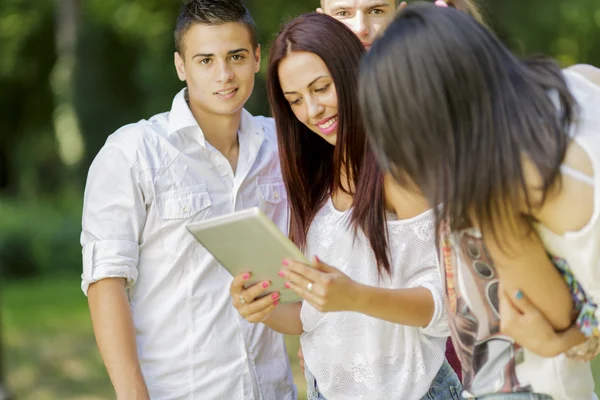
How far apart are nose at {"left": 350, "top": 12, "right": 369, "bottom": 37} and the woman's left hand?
1.36 meters

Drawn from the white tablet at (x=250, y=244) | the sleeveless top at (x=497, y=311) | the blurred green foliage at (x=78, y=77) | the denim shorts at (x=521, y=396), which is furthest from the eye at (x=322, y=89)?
the blurred green foliage at (x=78, y=77)

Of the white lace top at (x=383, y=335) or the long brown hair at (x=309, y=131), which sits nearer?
the white lace top at (x=383, y=335)

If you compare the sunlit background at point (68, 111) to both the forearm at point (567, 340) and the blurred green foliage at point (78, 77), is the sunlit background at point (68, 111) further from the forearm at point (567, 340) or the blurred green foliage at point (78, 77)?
the forearm at point (567, 340)

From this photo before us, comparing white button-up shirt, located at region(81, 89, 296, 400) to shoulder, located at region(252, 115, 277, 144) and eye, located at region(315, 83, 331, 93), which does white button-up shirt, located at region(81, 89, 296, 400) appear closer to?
shoulder, located at region(252, 115, 277, 144)

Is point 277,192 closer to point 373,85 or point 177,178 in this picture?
point 177,178

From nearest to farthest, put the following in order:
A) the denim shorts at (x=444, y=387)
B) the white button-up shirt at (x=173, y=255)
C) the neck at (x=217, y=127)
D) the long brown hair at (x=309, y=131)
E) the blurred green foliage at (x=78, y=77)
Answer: the denim shorts at (x=444, y=387) → the long brown hair at (x=309, y=131) → the white button-up shirt at (x=173, y=255) → the neck at (x=217, y=127) → the blurred green foliage at (x=78, y=77)

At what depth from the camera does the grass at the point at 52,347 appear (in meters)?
7.77

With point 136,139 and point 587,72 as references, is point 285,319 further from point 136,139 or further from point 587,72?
point 587,72

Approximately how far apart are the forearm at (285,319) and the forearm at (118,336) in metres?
0.47

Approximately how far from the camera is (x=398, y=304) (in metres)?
2.65

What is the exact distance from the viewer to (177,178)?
10.6 ft

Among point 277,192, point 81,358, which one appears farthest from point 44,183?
point 277,192

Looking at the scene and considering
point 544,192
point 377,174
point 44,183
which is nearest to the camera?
point 544,192

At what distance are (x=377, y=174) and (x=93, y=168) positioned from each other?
103 cm
